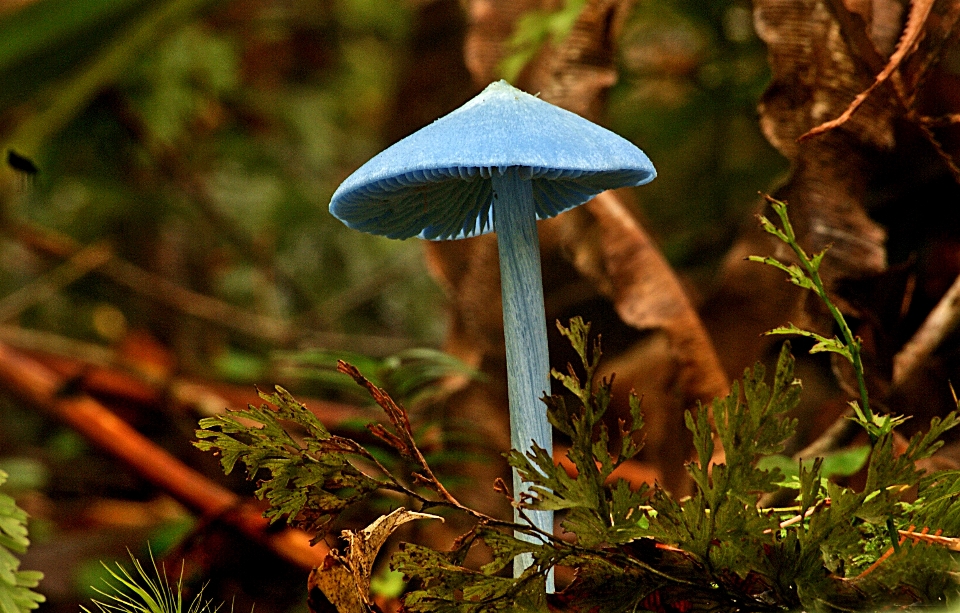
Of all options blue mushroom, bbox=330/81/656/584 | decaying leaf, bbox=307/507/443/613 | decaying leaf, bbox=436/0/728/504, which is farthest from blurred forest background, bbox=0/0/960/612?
decaying leaf, bbox=307/507/443/613

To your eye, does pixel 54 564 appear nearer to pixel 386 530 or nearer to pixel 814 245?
pixel 386 530

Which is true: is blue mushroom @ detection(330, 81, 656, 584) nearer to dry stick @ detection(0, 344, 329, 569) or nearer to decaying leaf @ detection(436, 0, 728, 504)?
decaying leaf @ detection(436, 0, 728, 504)

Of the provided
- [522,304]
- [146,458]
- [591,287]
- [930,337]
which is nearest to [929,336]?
[930,337]

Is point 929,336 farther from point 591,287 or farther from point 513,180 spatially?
point 591,287

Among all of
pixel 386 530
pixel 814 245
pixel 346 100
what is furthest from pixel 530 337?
pixel 346 100

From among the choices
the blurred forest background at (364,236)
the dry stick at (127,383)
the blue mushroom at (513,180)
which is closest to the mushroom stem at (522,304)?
the blue mushroom at (513,180)

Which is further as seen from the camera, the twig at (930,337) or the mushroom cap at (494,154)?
the twig at (930,337)

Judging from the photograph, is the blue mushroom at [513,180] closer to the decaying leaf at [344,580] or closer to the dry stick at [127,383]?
the decaying leaf at [344,580]
